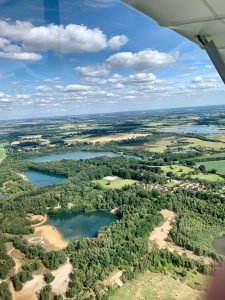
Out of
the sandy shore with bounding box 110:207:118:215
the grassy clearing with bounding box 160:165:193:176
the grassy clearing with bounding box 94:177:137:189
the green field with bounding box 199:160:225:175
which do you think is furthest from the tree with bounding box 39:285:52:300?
the green field with bounding box 199:160:225:175

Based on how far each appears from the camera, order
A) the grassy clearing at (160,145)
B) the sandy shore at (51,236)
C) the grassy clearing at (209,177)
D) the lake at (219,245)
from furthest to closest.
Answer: the grassy clearing at (160,145)
the grassy clearing at (209,177)
the sandy shore at (51,236)
the lake at (219,245)

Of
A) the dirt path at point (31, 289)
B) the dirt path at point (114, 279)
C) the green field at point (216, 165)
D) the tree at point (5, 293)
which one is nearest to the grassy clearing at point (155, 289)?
the dirt path at point (114, 279)

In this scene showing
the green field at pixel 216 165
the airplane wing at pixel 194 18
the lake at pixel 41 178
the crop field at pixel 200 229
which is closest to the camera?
the airplane wing at pixel 194 18

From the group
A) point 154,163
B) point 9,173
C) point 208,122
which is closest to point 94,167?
point 154,163

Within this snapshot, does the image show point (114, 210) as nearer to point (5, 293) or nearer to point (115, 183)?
point (115, 183)

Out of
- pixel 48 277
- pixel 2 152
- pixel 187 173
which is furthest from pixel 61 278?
pixel 2 152

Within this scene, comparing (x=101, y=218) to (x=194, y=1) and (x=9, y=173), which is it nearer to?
(x=9, y=173)

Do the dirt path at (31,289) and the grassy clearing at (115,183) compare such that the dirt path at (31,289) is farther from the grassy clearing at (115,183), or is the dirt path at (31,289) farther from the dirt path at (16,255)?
the grassy clearing at (115,183)
